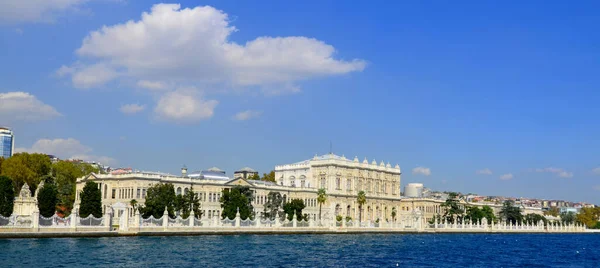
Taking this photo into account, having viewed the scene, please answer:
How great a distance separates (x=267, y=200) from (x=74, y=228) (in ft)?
173

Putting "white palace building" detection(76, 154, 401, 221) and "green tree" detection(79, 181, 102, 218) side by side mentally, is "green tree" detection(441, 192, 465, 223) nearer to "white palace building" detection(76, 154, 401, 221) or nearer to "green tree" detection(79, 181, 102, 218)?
"white palace building" detection(76, 154, 401, 221)

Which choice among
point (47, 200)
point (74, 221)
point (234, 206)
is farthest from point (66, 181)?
point (74, 221)

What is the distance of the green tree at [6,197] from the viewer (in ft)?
189

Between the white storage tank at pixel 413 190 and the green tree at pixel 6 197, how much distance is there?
10038 centimetres

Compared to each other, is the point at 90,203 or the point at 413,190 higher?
the point at 413,190

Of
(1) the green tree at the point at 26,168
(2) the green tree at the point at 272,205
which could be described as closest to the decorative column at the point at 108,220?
(1) the green tree at the point at 26,168

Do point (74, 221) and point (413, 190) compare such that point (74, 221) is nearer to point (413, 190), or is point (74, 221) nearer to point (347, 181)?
point (347, 181)

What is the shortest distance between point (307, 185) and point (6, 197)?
207ft

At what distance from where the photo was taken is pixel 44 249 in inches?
1522

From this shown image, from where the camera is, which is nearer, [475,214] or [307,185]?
[307,185]

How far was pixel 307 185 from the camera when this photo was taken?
11656 cm

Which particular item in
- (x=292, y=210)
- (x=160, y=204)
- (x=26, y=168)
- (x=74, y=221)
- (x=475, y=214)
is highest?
(x=26, y=168)

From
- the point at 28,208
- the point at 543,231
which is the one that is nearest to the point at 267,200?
the point at 28,208

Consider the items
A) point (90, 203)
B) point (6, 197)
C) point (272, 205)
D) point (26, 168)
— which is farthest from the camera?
point (272, 205)
